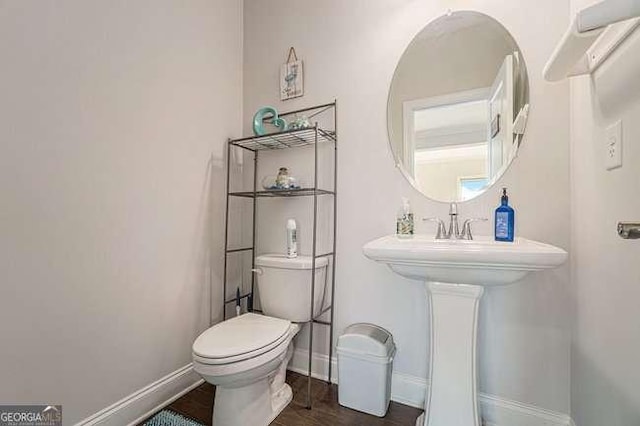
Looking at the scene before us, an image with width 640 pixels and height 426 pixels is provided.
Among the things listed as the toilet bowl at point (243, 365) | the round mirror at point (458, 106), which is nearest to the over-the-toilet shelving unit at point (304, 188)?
the toilet bowl at point (243, 365)

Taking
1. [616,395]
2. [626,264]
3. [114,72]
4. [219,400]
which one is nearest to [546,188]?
[626,264]

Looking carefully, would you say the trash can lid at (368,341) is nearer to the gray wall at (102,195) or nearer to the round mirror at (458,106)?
the round mirror at (458,106)

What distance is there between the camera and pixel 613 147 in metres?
0.82

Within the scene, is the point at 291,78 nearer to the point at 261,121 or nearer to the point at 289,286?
the point at 261,121

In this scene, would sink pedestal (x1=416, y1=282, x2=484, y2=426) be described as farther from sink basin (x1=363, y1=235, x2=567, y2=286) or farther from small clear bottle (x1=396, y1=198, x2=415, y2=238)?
small clear bottle (x1=396, y1=198, x2=415, y2=238)

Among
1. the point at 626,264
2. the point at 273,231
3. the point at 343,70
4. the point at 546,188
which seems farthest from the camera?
the point at 273,231

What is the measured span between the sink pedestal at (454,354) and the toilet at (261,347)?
24.7 inches

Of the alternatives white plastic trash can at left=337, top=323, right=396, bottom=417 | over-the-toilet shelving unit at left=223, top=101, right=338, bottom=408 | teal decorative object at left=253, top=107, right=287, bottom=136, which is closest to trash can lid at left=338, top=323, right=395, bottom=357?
white plastic trash can at left=337, top=323, right=396, bottom=417

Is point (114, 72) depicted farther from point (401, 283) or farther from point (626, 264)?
point (626, 264)

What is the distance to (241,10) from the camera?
6.27 feet

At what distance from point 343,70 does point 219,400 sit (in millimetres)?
1726

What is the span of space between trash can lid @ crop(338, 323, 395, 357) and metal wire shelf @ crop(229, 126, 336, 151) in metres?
0.98

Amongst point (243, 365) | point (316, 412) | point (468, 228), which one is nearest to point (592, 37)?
point (468, 228)

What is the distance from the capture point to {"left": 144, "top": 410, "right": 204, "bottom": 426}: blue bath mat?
1226 mm
